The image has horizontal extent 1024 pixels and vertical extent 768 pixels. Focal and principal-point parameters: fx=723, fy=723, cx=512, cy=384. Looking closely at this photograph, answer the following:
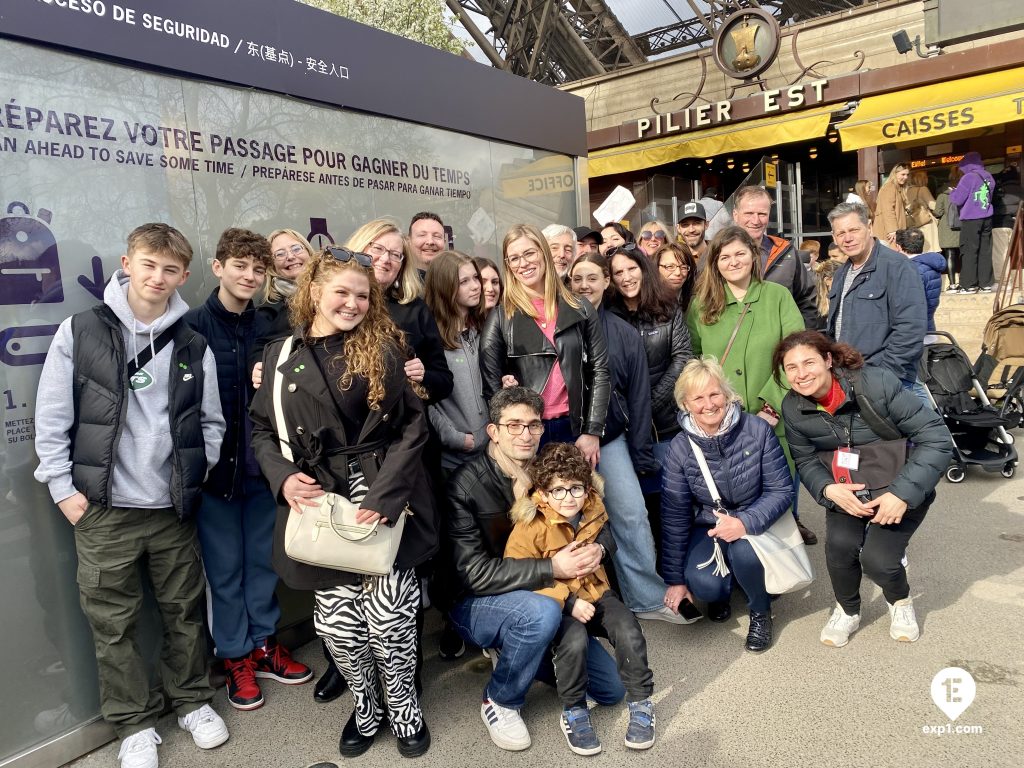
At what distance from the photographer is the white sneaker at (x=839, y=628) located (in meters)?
3.50

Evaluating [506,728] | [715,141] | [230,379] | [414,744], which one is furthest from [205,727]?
[715,141]

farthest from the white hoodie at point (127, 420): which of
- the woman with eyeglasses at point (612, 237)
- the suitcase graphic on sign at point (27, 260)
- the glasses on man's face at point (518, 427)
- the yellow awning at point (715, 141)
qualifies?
the yellow awning at point (715, 141)

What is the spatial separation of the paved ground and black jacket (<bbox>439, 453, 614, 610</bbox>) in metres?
0.61

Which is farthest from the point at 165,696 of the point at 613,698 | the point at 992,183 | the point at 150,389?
the point at 992,183

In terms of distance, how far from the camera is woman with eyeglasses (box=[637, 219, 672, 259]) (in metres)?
4.98

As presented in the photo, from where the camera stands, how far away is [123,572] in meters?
2.84

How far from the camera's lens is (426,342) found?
3.42m

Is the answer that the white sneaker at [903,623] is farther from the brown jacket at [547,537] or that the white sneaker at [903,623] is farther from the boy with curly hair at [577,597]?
the brown jacket at [547,537]

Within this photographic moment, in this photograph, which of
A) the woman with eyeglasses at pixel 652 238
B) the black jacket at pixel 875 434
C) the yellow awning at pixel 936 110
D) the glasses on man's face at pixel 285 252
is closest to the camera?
the black jacket at pixel 875 434

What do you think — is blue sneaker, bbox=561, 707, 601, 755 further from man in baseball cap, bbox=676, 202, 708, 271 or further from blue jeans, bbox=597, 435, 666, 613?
man in baseball cap, bbox=676, 202, 708, 271

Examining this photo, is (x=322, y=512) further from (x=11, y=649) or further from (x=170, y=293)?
(x=11, y=649)

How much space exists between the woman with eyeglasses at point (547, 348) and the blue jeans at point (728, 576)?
0.70 meters

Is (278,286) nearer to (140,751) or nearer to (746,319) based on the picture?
(140,751)

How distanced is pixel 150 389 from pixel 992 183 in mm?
11401
